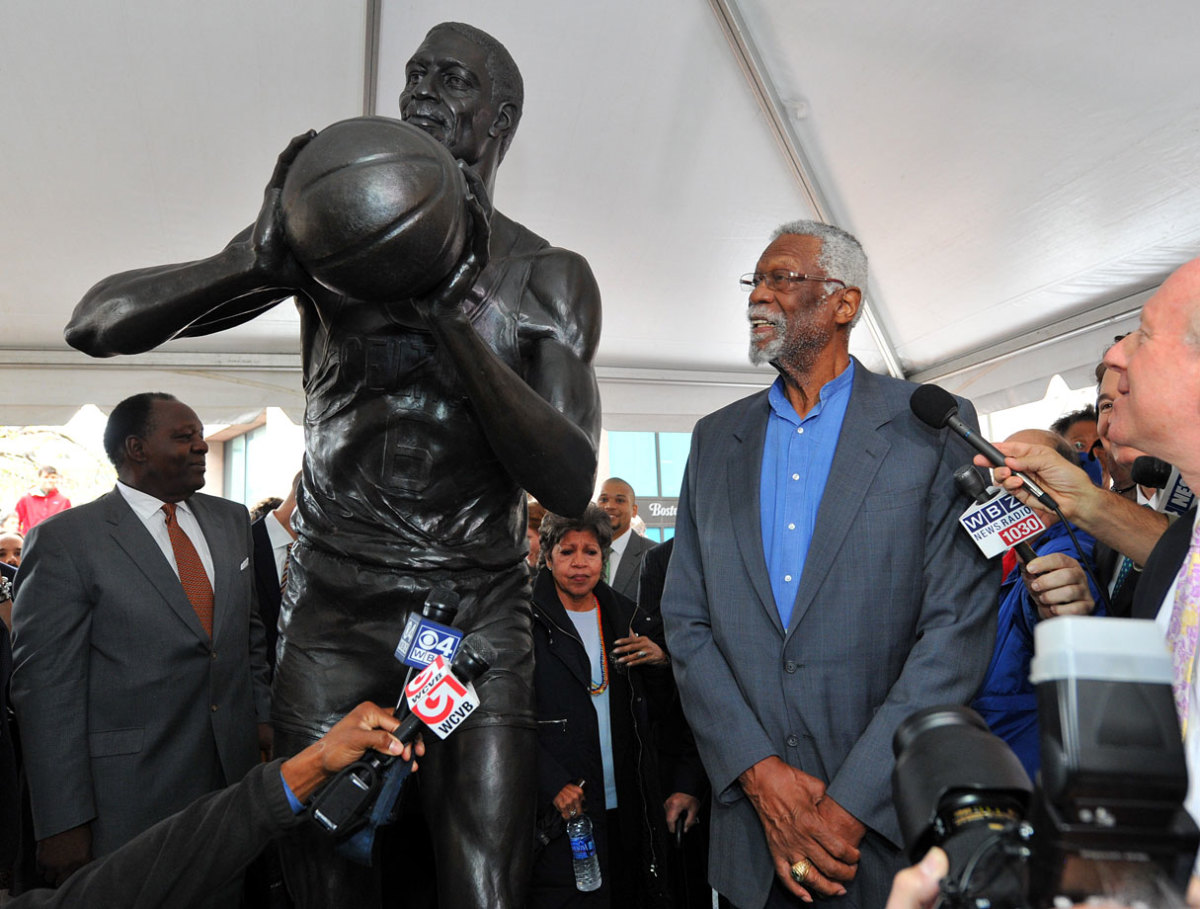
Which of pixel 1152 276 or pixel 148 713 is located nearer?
pixel 148 713

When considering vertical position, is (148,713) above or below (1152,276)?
below

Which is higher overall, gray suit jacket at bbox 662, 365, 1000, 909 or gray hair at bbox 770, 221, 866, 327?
gray hair at bbox 770, 221, 866, 327

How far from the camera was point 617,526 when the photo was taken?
6816 mm

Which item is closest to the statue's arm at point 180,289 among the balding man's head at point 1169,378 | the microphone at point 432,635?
the microphone at point 432,635

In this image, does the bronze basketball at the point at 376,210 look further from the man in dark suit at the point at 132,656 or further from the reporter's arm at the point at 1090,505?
the man in dark suit at the point at 132,656

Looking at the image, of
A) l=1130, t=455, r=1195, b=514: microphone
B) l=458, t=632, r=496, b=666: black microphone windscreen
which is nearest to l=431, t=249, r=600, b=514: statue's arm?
l=458, t=632, r=496, b=666: black microphone windscreen

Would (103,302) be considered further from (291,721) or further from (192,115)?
(192,115)

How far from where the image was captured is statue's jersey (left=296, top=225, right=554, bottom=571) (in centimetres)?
232

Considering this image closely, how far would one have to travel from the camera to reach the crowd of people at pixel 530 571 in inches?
77.3

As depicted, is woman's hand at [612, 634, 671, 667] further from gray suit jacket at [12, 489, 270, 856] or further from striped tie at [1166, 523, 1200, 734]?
striped tie at [1166, 523, 1200, 734]

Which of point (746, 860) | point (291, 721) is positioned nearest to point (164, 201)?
point (291, 721)

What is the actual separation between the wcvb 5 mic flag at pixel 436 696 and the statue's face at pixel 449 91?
116 cm

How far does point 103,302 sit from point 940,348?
7.42m

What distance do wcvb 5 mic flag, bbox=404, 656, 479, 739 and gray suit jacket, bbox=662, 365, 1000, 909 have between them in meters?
0.85
